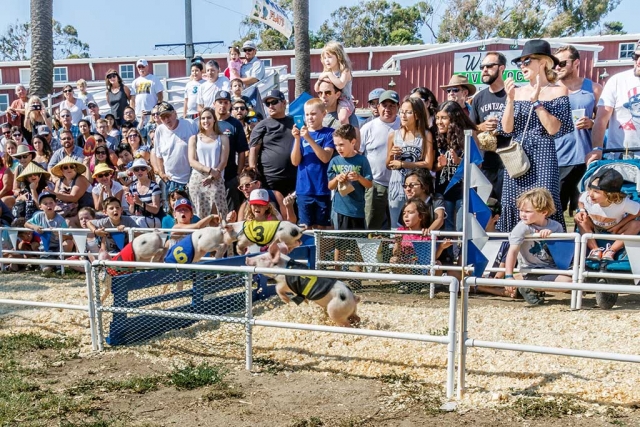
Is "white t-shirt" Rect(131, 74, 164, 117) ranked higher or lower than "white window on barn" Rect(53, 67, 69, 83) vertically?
lower

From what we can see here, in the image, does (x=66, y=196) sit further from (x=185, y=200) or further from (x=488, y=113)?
(x=488, y=113)

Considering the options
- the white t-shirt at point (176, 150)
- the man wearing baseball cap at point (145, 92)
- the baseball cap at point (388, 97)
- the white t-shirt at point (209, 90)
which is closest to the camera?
the baseball cap at point (388, 97)

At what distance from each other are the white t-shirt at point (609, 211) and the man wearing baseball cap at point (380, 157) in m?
2.17

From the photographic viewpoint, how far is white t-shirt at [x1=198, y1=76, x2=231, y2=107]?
11977 mm

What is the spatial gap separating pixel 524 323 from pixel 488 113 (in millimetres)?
2511

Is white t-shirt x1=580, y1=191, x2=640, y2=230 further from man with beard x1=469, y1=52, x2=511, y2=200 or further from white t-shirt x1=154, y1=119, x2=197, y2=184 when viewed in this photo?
white t-shirt x1=154, y1=119, x2=197, y2=184

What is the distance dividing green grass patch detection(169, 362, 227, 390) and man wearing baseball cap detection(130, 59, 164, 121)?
30.0 feet

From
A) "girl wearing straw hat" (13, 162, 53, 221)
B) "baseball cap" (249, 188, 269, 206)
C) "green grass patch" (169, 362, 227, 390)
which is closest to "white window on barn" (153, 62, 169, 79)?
"girl wearing straw hat" (13, 162, 53, 221)

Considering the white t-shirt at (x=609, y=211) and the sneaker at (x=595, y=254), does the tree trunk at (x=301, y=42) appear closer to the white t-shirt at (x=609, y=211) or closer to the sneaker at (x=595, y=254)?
the white t-shirt at (x=609, y=211)

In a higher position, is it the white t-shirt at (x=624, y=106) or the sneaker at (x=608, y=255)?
the white t-shirt at (x=624, y=106)

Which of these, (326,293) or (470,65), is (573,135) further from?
(470,65)

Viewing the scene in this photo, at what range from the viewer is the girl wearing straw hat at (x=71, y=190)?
380 inches

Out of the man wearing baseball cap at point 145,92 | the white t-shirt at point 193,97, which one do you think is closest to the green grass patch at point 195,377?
the white t-shirt at point 193,97

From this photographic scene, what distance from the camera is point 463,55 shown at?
2288 centimetres
